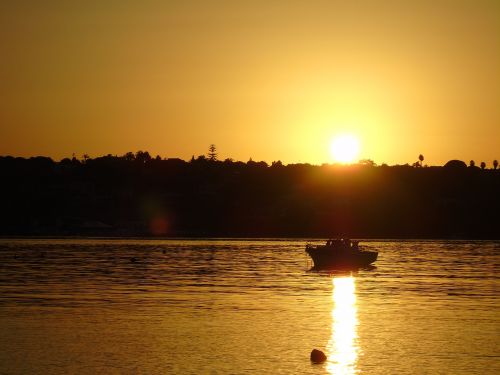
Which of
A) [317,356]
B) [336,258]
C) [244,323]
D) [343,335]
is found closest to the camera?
[317,356]

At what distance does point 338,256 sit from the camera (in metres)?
118

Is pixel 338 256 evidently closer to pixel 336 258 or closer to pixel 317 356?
pixel 336 258

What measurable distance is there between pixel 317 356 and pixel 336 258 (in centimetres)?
7401

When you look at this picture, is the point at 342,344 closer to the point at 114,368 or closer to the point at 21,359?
the point at 114,368

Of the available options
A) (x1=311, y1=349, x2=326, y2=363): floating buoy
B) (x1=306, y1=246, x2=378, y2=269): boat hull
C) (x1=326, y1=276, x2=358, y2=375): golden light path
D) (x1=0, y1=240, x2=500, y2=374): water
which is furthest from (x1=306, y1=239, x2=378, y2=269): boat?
(x1=311, y1=349, x2=326, y2=363): floating buoy

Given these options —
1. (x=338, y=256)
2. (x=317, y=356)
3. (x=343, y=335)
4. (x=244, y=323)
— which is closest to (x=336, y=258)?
(x=338, y=256)

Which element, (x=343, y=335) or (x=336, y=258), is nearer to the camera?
(x=343, y=335)

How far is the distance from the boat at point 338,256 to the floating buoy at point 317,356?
7351 cm

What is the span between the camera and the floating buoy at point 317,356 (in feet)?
147

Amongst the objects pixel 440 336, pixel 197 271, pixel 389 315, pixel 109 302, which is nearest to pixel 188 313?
pixel 109 302

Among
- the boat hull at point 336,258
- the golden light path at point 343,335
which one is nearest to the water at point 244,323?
the golden light path at point 343,335

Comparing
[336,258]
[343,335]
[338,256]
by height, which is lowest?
[343,335]

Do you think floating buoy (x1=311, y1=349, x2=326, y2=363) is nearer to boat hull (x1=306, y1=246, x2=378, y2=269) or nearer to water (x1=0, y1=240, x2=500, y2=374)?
water (x1=0, y1=240, x2=500, y2=374)

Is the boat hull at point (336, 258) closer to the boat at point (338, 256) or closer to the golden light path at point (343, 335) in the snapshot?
the boat at point (338, 256)
